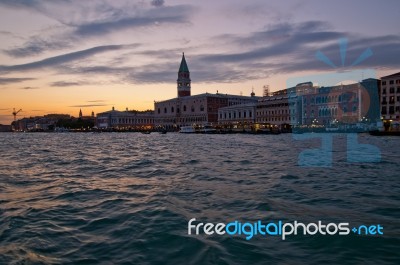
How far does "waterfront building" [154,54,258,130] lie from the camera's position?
105 m

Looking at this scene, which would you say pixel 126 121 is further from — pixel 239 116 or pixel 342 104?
pixel 342 104

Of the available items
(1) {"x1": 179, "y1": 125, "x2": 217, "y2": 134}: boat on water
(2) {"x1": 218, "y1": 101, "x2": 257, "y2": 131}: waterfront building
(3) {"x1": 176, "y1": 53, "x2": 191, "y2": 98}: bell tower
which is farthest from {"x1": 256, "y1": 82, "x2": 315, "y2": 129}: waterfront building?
(3) {"x1": 176, "y1": 53, "x2": 191, "y2": 98}: bell tower

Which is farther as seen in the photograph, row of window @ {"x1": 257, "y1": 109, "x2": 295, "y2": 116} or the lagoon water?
row of window @ {"x1": 257, "y1": 109, "x2": 295, "y2": 116}

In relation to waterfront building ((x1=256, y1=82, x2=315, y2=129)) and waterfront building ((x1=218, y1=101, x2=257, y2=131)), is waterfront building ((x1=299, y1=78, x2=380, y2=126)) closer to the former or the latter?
waterfront building ((x1=256, y1=82, x2=315, y2=129))

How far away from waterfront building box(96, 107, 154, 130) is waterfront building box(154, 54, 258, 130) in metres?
16.1

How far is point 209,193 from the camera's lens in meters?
8.22

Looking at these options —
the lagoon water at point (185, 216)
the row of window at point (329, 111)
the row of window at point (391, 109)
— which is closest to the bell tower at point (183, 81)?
the row of window at point (329, 111)

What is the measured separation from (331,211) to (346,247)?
1883 millimetres

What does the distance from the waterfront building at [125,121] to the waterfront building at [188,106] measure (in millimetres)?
16113

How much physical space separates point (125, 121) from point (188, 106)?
37519 millimetres

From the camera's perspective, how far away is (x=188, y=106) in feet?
365

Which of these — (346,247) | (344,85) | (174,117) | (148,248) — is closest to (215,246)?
(148,248)

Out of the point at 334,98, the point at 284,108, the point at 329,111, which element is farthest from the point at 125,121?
the point at 334,98

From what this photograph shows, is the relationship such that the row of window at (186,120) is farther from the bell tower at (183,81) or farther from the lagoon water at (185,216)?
the lagoon water at (185,216)
